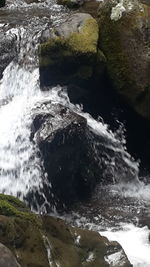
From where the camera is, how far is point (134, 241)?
10688 millimetres

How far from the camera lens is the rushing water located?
11.3 metres

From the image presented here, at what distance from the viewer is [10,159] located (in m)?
13.4

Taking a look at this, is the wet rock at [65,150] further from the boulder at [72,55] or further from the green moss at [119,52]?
the green moss at [119,52]

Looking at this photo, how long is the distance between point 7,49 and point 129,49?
478 cm

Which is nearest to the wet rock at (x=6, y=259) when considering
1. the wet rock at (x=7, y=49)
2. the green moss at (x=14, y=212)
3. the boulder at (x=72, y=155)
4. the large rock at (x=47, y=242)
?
the large rock at (x=47, y=242)

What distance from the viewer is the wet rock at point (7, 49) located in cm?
1670

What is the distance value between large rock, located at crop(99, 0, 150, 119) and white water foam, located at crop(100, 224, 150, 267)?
13.2 ft

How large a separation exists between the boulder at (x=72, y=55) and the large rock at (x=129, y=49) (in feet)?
1.21

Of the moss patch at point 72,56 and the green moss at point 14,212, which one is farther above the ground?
the moss patch at point 72,56

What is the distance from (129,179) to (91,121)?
1.95 metres

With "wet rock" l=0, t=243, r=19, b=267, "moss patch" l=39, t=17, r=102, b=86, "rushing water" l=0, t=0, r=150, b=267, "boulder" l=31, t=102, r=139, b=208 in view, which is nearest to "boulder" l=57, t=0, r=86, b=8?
"rushing water" l=0, t=0, r=150, b=267

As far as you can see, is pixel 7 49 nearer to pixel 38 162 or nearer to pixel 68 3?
pixel 68 3

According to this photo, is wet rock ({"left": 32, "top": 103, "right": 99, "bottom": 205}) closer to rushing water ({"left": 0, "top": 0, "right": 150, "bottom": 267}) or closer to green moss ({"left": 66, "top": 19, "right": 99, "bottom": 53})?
rushing water ({"left": 0, "top": 0, "right": 150, "bottom": 267})

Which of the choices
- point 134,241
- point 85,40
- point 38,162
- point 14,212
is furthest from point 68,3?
point 14,212
